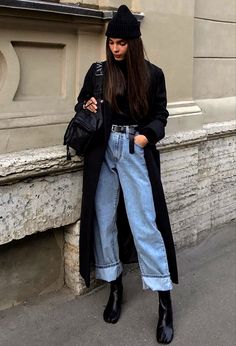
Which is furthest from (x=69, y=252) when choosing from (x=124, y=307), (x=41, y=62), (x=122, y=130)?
(x=41, y=62)

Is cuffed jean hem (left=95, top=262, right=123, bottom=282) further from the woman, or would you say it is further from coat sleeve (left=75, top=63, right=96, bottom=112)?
coat sleeve (left=75, top=63, right=96, bottom=112)

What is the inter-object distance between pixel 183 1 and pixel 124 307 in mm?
2415

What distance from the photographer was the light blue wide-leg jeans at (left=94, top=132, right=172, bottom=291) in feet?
10.0

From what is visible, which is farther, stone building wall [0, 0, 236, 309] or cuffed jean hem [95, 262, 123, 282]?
cuffed jean hem [95, 262, 123, 282]

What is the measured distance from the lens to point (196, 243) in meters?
4.68

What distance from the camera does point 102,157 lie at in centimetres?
306

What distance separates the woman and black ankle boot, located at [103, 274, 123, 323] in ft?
0.06

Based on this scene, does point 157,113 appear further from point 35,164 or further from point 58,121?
point 35,164

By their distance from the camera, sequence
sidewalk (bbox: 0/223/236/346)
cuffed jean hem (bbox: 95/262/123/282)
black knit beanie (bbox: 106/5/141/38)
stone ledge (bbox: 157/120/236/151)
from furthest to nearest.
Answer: stone ledge (bbox: 157/120/236/151)
cuffed jean hem (bbox: 95/262/123/282)
sidewalk (bbox: 0/223/236/346)
black knit beanie (bbox: 106/5/141/38)

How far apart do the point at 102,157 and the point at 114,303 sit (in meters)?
1.01

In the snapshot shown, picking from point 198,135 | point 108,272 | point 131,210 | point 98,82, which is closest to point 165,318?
point 108,272

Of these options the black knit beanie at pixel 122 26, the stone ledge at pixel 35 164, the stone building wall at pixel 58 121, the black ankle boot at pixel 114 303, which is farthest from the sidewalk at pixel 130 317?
the black knit beanie at pixel 122 26

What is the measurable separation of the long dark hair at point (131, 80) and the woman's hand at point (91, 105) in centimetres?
8

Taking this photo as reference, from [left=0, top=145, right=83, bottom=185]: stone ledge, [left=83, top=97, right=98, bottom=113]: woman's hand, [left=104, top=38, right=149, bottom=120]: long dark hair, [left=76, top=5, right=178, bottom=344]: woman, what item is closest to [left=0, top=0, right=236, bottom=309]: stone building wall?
[left=0, top=145, right=83, bottom=185]: stone ledge
